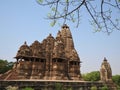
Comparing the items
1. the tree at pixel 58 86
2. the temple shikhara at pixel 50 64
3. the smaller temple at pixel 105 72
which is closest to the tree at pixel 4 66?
the temple shikhara at pixel 50 64

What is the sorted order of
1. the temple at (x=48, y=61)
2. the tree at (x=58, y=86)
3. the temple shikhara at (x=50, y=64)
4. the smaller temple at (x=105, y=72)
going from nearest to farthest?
the tree at (x=58, y=86) < the temple shikhara at (x=50, y=64) < the temple at (x=48, y=61) < the smaller temple at (x=105, y=72)

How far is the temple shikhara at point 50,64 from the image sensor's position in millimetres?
29062

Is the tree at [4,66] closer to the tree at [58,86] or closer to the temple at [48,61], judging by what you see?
the temple at [48,61]

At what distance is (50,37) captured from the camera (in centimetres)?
3422

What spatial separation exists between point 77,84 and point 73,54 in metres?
9.50

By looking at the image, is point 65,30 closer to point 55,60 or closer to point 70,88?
point 55,60

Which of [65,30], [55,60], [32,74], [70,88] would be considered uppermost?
[65,30]

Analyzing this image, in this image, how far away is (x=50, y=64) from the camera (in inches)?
1271

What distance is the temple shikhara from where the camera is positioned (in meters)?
29.1

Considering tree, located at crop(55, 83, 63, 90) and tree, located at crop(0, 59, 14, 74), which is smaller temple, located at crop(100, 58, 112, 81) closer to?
Answer: tree, located at crop(55, 83, 63, 90)

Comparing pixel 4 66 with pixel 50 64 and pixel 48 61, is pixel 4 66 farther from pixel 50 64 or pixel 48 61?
pixel 50 64

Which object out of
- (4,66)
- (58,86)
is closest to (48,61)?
(58,86)

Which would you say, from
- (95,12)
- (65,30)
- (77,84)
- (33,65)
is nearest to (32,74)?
(33,65)

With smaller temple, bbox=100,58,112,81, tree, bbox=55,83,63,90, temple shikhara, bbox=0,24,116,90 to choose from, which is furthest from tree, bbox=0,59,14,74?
tree, bbox=55,83,63,90
